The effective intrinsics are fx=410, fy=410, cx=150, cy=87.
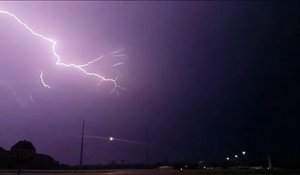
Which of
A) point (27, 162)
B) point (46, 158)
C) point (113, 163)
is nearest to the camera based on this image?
point (27, 162)

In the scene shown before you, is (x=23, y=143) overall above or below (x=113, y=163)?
below

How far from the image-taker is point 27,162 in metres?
9.10

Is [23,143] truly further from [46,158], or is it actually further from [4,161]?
[46,158]

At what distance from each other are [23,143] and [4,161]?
69242 millimetres

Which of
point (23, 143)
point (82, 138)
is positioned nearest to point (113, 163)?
point (82, 138)

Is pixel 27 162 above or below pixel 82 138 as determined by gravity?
below

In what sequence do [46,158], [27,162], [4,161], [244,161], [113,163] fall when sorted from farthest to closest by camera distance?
[244,161], [113,163], [46,158], [4,161], [27,162]

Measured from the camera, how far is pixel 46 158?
96875mm

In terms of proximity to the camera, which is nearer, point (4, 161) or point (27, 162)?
point (27, 162)

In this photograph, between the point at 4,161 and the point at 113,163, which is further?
the point at 113,163

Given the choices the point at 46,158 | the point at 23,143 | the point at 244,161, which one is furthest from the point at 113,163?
the point at 23,143

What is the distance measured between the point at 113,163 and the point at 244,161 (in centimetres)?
3651

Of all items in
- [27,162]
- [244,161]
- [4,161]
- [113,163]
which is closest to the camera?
[27,162]

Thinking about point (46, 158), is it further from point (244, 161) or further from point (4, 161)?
point (244, 161)
